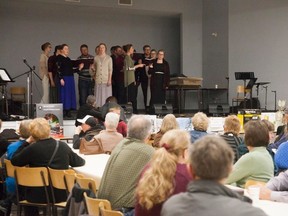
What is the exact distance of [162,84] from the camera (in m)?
12.3

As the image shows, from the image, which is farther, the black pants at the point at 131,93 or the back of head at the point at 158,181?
the black pants at the point at 131,93

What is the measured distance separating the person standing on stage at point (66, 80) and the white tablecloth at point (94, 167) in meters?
5.43

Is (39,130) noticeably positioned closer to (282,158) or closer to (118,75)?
(282,158)

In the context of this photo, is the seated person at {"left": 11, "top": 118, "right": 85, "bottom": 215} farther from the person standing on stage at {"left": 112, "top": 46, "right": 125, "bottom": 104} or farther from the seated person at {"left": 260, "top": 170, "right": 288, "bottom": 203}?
the person standing on stage at {"left": 112, "top": 46, "right": 125, "bottom": 104}

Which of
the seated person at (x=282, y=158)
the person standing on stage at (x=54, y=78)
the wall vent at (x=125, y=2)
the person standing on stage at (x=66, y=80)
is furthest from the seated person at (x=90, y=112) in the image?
the wall vent at (x=125, y=2)

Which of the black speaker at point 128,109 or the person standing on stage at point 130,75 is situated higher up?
the person standing on stage at point 130,75

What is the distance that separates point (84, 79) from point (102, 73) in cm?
73

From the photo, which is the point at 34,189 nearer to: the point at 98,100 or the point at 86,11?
the point at 98,100

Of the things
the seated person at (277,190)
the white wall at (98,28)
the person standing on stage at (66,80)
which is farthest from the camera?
the white wall at (98,28)

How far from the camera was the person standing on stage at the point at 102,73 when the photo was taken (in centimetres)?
1086

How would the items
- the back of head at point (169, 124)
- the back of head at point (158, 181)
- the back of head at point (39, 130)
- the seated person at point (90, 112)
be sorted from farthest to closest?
the seated person at point (90, 112) → the back of head at point (169, 124) → the back of head at point (39, 130) → the back of head at point (158, 181)

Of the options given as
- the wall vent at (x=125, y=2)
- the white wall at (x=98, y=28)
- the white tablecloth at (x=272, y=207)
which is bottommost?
the white tablecloth at (x=272, y=207)

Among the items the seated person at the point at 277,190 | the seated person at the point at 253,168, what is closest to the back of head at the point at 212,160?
the seated person at the point at 277,190

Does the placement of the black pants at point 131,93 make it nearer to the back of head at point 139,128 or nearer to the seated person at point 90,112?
the seated person at point 90,112
